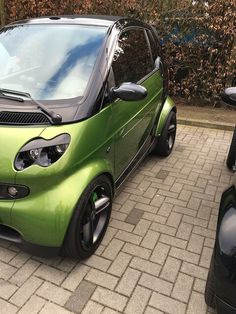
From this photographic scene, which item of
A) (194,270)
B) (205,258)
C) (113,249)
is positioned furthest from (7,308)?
(205,258)

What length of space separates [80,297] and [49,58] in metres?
1.91

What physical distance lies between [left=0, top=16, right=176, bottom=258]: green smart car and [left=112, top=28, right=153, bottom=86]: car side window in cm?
1

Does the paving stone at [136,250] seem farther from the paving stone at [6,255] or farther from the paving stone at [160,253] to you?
the paving stone at [6,255]

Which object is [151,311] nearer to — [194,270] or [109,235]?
[194,270]

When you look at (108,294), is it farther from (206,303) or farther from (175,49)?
(175,49)

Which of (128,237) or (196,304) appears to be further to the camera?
(128,237)

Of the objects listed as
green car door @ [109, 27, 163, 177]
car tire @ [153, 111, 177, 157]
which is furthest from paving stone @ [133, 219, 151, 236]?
car tire @ [153, 111, 177, 157]

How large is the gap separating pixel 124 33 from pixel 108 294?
233 cm

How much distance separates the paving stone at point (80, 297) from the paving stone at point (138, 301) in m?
0.29

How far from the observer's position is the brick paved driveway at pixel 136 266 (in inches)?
91.0

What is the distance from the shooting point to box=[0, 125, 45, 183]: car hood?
2.19m

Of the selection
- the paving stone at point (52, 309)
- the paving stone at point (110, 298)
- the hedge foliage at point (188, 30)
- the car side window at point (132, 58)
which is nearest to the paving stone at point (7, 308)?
the paving stone at point (52, 309)

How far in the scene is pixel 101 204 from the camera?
Answer: 2.75 m

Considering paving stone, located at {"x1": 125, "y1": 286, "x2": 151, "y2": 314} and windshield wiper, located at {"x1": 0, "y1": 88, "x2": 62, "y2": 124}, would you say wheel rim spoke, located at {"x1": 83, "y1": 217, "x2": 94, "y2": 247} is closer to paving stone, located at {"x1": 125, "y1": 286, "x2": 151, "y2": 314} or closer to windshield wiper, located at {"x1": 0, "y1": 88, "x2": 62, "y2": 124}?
paving stone, located at {"x1": 125, "y1": 286, "x2": 151, "y2": 314}
